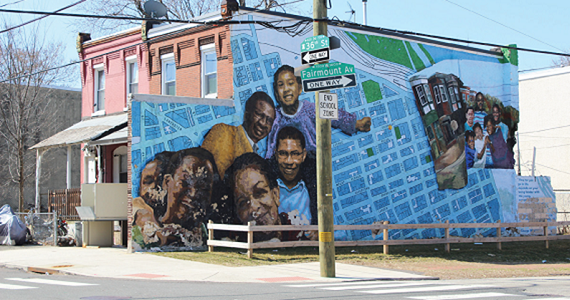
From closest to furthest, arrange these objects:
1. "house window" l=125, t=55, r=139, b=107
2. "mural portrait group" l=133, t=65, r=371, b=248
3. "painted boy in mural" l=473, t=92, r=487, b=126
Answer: "mural portrait group" l=133, t=65, r=371, b=248 → "house window" l=125, t=55, r=139, b=107 → "painted boy in mural" l=473, t=92, r=487, b=126

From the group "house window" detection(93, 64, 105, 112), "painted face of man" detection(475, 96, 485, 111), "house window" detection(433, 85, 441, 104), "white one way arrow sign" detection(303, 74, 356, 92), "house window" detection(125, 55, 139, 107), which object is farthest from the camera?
"painted face of man" detection(475, 96, 485, 111)

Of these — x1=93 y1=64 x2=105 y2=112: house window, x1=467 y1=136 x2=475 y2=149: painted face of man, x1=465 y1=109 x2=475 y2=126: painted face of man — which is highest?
x1=93 y1=64 x2=105 y2=112: house window

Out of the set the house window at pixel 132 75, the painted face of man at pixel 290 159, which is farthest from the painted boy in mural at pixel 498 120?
the house window at pixel 132 75

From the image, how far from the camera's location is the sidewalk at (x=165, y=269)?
1360 cm

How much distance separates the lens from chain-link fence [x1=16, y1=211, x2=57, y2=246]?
A: 2161 cm

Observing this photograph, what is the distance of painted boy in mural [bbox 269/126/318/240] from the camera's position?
21297mm

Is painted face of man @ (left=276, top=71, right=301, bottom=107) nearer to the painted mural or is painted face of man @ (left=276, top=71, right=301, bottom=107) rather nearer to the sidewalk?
the painted mural

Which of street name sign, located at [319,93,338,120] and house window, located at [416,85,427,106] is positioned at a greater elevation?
house window, located at [416,85,427,106]

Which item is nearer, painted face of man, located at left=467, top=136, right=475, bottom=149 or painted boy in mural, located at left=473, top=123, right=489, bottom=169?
painted face of man, located at left=467, top=136, right=475, bottom=149

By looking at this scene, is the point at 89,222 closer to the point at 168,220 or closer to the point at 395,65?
the point at 168,220

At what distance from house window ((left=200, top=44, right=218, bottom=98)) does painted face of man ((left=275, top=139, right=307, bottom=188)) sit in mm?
3015

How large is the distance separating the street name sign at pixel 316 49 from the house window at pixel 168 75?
10.3 meters

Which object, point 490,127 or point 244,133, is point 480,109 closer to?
point 490,127

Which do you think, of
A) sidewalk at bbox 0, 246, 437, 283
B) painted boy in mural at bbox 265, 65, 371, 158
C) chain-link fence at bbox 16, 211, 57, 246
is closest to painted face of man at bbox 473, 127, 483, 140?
painted boy in mural at bbox 265, 65, 371, 158
